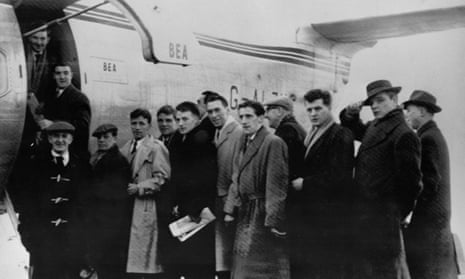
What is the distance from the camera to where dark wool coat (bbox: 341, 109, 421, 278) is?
316 centimetres

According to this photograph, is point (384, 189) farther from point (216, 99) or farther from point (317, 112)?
point (216, 99)

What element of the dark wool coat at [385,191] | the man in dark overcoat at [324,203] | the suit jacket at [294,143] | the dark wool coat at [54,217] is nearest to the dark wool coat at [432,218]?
the dark wool coat at [385,191]

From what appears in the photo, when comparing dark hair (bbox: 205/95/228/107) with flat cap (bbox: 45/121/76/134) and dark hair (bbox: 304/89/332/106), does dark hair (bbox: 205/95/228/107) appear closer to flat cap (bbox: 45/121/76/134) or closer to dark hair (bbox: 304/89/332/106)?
dark hair (bbox: 304/89/332/106)

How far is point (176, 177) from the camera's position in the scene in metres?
3.26

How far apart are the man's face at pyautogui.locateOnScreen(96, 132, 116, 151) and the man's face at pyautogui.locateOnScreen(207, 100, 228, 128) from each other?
1.82 feet

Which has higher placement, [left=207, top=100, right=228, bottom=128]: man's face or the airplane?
the airplane

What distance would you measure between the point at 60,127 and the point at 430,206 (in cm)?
206

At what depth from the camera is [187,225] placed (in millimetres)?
3270

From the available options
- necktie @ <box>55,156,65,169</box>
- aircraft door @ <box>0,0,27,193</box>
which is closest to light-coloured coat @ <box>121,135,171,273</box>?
necktie @ <box>55,156,65,169</box>

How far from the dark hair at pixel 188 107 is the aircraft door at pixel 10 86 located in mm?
814

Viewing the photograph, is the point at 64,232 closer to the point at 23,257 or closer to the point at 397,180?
the point at 23,257

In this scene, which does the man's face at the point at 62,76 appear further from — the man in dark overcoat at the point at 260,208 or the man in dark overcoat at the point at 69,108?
the man in dark overcoat at the point at 260,208

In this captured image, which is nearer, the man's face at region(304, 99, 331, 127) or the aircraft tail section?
the man's face at region(304, 99, 331, 127)

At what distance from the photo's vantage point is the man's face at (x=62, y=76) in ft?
10.3
